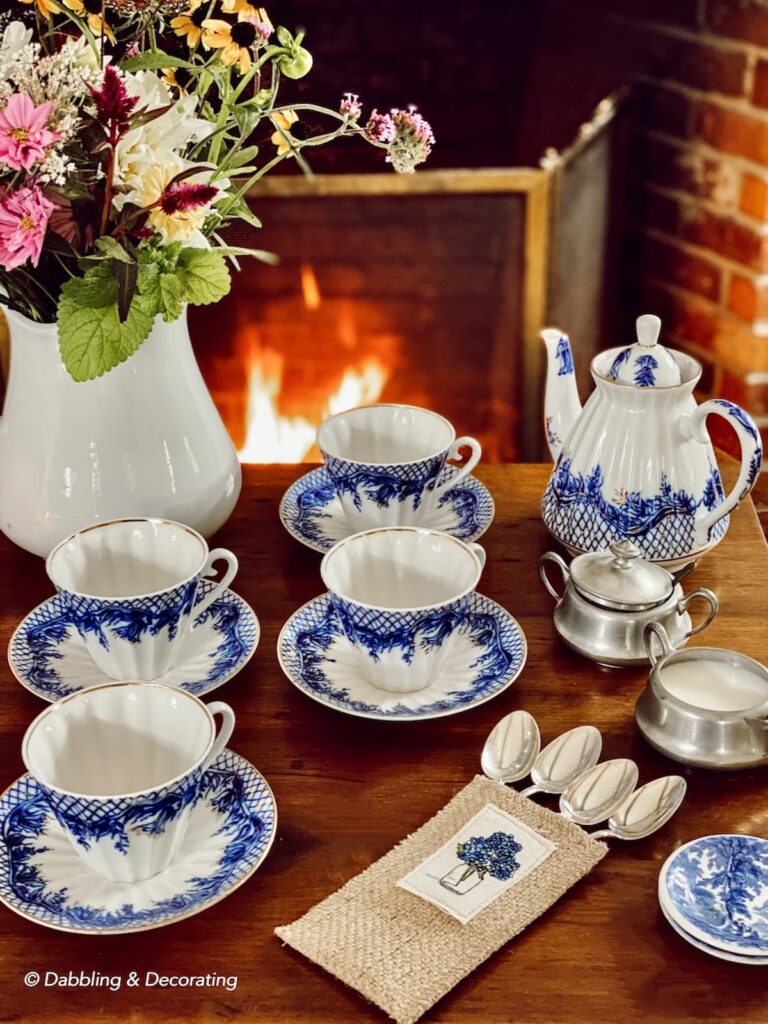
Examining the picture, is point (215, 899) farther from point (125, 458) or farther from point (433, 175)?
point (433, 175)

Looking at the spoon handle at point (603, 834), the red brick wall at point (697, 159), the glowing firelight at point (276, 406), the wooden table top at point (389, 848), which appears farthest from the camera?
the glowing firelight at point (276, 406)

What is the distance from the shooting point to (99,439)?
3.65 feet

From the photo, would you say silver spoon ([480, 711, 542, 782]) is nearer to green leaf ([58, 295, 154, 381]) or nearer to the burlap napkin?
the burlap napkin

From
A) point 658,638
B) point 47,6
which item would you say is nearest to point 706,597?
point 658,638

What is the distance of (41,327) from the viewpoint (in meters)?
1.08

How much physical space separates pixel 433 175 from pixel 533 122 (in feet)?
0.98

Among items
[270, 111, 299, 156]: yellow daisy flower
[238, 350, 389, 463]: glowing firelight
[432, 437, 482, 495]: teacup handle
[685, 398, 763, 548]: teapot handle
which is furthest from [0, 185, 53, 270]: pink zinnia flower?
[238, 350, 389, 463]: glowing firelight

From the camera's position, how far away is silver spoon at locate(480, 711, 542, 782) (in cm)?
92

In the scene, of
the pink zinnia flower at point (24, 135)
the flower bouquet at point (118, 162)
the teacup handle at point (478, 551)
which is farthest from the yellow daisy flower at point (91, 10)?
the teacup handle at point (478, 551)

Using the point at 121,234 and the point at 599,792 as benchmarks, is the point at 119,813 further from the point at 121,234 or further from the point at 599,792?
the point at 121,234

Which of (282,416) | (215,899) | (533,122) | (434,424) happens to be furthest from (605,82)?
(215,899)

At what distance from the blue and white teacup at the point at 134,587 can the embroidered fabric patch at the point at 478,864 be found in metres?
0.29

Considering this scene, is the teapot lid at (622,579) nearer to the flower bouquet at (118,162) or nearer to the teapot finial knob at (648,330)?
the teapot finial knob at (648,330)

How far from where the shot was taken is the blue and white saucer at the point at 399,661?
98 cm
